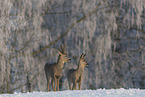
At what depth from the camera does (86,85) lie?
1027cm

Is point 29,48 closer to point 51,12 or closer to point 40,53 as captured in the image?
point 40,53

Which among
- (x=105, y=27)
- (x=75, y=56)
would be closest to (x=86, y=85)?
(x=75, y=56)

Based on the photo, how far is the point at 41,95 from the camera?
6.62m

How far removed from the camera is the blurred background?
10.0 metres

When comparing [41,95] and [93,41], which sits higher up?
[93,41]

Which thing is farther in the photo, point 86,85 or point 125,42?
point 125,42

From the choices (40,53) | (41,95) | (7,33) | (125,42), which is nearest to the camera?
(41,95)

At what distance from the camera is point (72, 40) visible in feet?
35.8

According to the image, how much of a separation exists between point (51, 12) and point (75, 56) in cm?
176

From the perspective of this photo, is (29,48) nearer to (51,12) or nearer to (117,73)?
(51,12)

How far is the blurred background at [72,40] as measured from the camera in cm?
1002

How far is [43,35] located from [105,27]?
1.82 metres

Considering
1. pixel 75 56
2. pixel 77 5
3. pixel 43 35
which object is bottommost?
pixel 75 56

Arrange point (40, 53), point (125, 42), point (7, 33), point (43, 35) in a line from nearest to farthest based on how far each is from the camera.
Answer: point (7, 33), point (43, 35), point (40, 53), point (125, 42)
